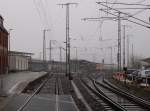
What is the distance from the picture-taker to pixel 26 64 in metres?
116

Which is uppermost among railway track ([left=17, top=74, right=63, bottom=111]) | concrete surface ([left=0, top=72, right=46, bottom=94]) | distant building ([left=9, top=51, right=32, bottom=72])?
distant building ([left=9, top=51, right=32, bottom=72])

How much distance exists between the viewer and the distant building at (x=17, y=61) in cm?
9219

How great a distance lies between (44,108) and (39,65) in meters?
124

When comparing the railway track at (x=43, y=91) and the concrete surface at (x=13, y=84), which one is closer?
the railway track at (x=43, y=91)

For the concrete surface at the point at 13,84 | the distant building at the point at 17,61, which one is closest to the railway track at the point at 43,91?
the concrete surface at the point at 13,84

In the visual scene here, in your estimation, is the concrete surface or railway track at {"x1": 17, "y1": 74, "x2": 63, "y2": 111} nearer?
railway track at {"x1": 17, "y1": 74, "x2": 63, "y2": 111}

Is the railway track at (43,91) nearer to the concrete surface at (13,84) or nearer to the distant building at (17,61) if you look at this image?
the concrete surface at (13,84)

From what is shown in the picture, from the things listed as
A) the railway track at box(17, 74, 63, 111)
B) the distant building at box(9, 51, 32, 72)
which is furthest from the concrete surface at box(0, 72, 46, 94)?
the distant building at box(9, 51, 32, 72)

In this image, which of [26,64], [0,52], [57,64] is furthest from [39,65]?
[0,52]

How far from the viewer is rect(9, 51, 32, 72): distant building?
92.2 m

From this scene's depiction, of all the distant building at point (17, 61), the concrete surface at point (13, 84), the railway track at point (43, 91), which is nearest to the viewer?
the railway track at point (43, 91)

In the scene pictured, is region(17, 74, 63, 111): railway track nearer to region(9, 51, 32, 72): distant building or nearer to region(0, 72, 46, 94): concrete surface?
region(0, 72, 46, 94): concrete surface

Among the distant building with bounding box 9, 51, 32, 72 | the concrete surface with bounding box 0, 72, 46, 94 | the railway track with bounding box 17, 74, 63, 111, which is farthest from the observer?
the distant building with bounding box 9, 51, 32, 72

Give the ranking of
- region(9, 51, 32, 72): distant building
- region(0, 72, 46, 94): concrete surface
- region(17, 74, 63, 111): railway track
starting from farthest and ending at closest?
region(9, 51, 32, 72): distant building, region(0, 72, 46, 94): concrete surface, region(17, 74, 63, 111): railway track
